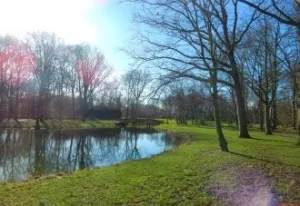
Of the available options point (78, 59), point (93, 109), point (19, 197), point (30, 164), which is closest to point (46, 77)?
point (78, 59)

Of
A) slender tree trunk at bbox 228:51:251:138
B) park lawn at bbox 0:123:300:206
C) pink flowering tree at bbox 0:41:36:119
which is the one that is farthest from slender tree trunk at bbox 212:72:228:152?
pink flowering tree at bbox 0:41:36:119

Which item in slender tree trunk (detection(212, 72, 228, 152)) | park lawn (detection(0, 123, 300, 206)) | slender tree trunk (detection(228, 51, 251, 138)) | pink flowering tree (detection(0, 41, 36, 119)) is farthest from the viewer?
pink flowering tree (detection(0, 41, 36, 119))

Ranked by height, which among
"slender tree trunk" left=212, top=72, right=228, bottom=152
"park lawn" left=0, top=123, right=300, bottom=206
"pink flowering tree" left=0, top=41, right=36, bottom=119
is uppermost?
"pink flowering tree" left=0, top=41, right=36, bottom=119

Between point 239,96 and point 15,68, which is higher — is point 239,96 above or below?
below

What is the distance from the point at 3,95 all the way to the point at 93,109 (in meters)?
20.9

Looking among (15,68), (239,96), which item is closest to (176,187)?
(239,96)

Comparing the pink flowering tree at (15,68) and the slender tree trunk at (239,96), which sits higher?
the pink flowering tree at (15,68)

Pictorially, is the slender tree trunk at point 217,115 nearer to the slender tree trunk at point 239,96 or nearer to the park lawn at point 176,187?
the park lawn at point 176,187

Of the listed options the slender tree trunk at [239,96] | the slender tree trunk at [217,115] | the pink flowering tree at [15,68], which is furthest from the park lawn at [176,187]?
the pink flowering tree at [15,68]

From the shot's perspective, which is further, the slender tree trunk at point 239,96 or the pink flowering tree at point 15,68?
the pink flowering tree at point 15,68

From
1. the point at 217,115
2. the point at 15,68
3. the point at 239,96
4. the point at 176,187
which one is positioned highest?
the point at 15,68

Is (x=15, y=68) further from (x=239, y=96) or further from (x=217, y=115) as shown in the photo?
(x=217, y=115)

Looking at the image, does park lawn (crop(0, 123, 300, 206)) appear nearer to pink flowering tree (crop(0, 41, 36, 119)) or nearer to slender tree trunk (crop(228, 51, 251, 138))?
slender tree trunk (crop(228, 51, 251, 138))

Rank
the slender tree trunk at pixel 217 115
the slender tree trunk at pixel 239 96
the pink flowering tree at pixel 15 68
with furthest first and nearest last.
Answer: the pink flowering tree at pixel 15 68 < the slender tree trunk at pixel 239 96 < the slender tree trunk at pixel 217 115
